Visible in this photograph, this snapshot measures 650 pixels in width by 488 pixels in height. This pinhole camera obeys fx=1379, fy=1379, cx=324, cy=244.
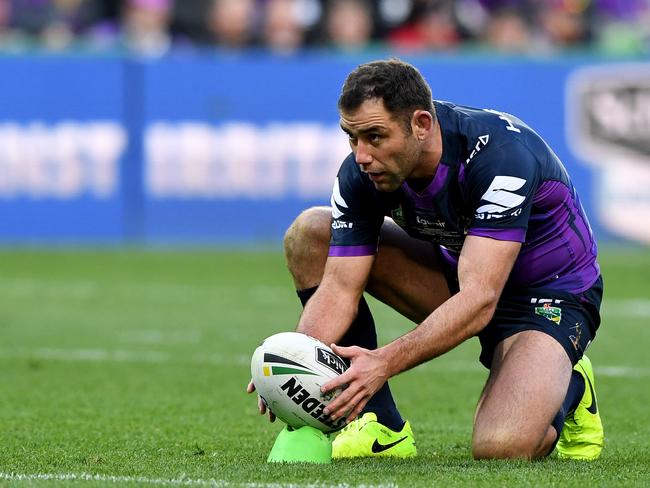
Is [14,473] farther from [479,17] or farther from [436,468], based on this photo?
[479,17]

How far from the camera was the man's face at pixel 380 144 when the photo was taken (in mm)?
4895

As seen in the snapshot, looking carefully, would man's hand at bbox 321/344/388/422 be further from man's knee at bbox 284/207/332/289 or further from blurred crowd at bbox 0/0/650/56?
blurred crowd at bbox 0/0/650/56

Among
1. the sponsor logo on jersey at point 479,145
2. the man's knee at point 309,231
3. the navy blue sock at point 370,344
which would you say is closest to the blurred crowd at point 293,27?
the man's knee at point 309,231

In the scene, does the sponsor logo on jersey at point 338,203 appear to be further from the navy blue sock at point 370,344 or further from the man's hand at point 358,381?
the man's hand at point 358,381

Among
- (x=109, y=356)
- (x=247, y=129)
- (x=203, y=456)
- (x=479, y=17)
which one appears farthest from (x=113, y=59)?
(x=203, y=456)

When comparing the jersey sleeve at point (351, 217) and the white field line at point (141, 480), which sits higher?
the jersey sleeve at point (351, 217)

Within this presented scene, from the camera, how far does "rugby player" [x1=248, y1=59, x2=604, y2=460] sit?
4934 millimetres

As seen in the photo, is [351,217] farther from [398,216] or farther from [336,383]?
[336,383]

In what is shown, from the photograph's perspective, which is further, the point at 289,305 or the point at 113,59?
the point at 113,59

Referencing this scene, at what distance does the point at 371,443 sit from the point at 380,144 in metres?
1.19

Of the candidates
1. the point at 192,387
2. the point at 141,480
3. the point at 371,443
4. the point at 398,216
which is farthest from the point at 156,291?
the point at 141,480

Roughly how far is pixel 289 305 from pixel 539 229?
555 cm

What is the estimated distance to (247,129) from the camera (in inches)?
596

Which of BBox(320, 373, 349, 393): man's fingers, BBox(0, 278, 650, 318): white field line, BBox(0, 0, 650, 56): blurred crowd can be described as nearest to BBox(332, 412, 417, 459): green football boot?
BBox(320, 373, 349, 393): man's fingers
